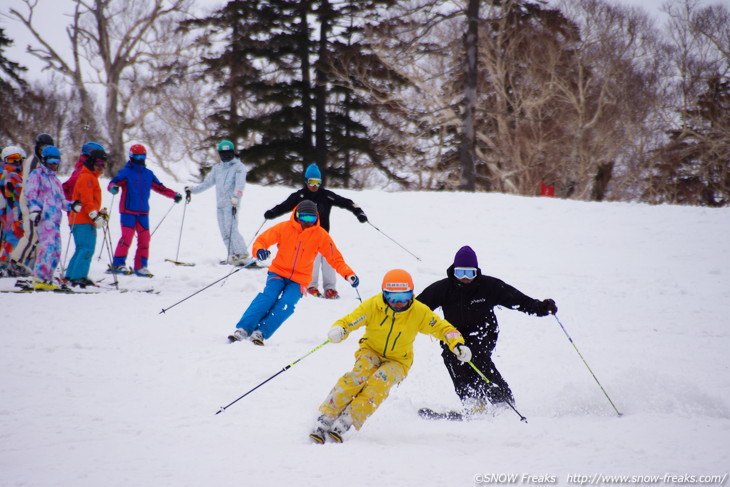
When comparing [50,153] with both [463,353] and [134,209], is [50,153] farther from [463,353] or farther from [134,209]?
[463,353]

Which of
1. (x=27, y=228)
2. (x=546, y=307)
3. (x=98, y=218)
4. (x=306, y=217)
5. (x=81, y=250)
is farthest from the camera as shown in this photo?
(x=27, y=228)

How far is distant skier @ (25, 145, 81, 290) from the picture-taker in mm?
7070

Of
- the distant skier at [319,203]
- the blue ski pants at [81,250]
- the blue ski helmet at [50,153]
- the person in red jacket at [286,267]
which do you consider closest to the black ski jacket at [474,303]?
the person in red jacket at [286,267]

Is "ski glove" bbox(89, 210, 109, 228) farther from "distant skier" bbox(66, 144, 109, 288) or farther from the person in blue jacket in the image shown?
the person in blue jacket

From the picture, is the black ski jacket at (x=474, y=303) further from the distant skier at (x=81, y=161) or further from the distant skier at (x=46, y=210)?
the distant skier at (x=81, y=161)

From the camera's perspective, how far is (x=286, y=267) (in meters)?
5.88

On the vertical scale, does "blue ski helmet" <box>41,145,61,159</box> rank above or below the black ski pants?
above

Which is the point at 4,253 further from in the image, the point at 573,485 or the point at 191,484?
the point at 573,485

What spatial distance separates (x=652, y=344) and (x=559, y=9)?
20.3m

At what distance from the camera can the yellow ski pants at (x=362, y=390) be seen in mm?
3822

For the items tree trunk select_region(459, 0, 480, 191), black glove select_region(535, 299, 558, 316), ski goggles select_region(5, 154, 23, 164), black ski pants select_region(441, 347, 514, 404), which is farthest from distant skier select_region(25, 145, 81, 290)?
tree trunk select_region(459, 0, 480, 191)

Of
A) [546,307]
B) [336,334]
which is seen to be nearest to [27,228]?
[336,334]

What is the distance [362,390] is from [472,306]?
4.33ft

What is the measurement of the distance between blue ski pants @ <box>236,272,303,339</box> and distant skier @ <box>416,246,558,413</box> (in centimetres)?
167
